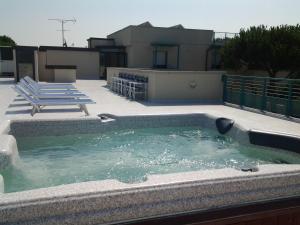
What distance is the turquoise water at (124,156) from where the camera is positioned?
19.3ft

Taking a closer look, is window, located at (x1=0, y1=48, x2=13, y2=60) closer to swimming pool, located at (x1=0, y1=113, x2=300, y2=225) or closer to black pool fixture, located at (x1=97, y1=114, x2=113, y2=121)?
black pool fixture, located at (x1=97, y1=114, x2=113, y2=121)

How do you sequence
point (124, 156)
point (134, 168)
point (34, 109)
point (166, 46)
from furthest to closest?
point (166, 46)
point (34, 109)
point (124, 156)
point (134, 168)

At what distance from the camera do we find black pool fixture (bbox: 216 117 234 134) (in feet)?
28.6

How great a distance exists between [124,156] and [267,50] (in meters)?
14.5

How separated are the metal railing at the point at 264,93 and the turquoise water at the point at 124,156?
267 centimetres

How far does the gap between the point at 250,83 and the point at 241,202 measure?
8.74m

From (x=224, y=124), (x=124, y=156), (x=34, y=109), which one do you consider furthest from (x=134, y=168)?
(x=34, y=109)

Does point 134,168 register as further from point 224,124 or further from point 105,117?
point 224,124

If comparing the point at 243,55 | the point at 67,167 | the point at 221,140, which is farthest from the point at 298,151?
the point at 243,55

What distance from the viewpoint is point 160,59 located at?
2975 cm

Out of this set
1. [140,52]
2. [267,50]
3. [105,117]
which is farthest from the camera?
[140,52]

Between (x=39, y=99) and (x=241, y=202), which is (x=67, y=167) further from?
(x=39, y=99)

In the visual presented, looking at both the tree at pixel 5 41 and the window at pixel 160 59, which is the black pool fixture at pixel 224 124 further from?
the tree at pixel 5 41

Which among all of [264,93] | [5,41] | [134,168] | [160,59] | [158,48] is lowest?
[134,168]
